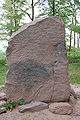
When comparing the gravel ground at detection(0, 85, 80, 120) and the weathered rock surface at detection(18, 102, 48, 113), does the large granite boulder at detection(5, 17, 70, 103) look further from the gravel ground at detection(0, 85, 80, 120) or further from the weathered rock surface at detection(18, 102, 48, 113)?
the gravel ground at detection(0, 85, 80, 120)

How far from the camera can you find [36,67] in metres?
3.16

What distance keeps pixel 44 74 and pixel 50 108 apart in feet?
2.10

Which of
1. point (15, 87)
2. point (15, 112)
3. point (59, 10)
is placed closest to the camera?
point (15, 112)

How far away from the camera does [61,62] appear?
3.16 meters

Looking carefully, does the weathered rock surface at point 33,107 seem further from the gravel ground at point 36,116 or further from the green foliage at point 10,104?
the green foliage at point 10,104

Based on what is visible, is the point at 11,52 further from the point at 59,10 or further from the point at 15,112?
the point at 59,10

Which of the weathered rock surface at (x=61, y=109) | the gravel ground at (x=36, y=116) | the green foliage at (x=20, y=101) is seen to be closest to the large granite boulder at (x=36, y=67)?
the green foliage at (x=20, y=101)

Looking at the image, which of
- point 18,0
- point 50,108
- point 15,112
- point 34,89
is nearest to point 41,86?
point 34,89

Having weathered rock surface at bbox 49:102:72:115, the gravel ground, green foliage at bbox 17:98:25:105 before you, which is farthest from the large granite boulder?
the gravel ground

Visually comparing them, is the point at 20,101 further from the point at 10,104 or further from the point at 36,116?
the point at 36,116

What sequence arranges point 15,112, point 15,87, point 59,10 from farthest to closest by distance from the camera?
1. point 59,10
2. point 15,87
3. point 15,112

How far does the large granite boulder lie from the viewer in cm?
313

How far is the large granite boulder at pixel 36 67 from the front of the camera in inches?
123

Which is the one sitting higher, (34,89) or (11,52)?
(11,52)
